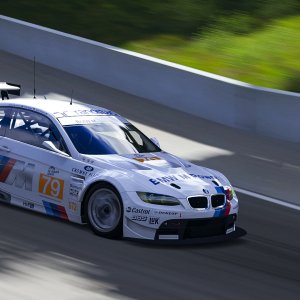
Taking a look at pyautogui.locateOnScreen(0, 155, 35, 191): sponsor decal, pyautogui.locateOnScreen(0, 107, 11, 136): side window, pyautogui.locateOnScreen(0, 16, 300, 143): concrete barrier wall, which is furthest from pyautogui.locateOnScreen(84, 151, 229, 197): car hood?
pyautogui.locateOnScreen(0, 16, 300, 143): concrete barrier wall

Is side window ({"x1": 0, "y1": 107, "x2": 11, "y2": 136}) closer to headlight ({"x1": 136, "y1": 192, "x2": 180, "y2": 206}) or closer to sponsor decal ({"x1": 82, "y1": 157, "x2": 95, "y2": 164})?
sponsor decal ({"x1": 82, "y1": 157, "x2": 95, "y2": 164})

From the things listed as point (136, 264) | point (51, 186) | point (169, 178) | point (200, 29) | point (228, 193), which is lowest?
point (136, 264)

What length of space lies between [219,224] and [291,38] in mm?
10107

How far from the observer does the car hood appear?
10.0 m

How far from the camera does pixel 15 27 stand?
2047 centimetres

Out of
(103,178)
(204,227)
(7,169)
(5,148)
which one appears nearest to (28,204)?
(7,169)

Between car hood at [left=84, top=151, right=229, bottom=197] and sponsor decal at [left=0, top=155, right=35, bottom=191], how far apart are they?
883 millimetres

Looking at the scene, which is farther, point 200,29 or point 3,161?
point 200,29

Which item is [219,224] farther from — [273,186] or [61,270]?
[273,186]

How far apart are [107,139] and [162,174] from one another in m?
1.05

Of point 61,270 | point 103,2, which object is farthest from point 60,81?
point 61,270

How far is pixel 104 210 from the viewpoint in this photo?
10188mm

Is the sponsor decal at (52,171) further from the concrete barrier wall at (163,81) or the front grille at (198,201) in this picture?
the concrete barrier wall at (163,81)

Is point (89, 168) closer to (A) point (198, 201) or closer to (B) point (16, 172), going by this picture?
(B) point (16, 172)
